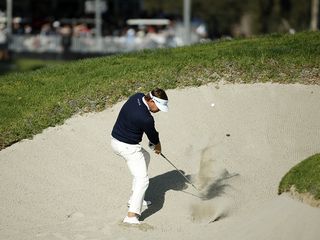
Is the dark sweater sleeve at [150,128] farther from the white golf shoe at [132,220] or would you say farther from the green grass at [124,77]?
the green grass at [124,77]

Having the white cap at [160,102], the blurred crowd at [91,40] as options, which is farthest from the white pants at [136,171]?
the blurred crowd at [91,40]

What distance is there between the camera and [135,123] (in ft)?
39.1

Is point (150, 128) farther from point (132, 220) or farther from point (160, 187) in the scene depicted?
point (160, 187)

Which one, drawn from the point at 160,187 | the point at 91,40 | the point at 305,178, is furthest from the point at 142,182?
the point at 91,40

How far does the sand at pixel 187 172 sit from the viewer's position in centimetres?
1194

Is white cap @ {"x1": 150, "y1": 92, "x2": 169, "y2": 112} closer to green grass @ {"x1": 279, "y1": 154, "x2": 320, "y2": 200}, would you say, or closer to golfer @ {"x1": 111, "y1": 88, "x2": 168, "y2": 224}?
golfer @ {"x1": 111, "y1": 88, "x2": 168, "y2": 224}

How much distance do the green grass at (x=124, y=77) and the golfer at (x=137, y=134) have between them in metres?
3.78

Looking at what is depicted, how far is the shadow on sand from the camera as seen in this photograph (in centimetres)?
1299

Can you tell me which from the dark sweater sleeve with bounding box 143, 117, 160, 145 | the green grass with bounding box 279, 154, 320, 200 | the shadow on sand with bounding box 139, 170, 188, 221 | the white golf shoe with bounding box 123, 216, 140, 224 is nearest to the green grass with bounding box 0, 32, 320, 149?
the shadow on sand with bounding box 139, 170, 188, 221

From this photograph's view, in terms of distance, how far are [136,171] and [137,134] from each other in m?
0.53

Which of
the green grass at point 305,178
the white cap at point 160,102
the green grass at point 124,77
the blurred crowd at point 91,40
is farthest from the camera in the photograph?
the blurred crowd at point 91,40

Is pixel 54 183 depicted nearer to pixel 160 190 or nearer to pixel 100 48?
pixel 160 190

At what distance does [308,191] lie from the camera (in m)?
12.2

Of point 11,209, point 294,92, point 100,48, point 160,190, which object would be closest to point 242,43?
point 294,92
